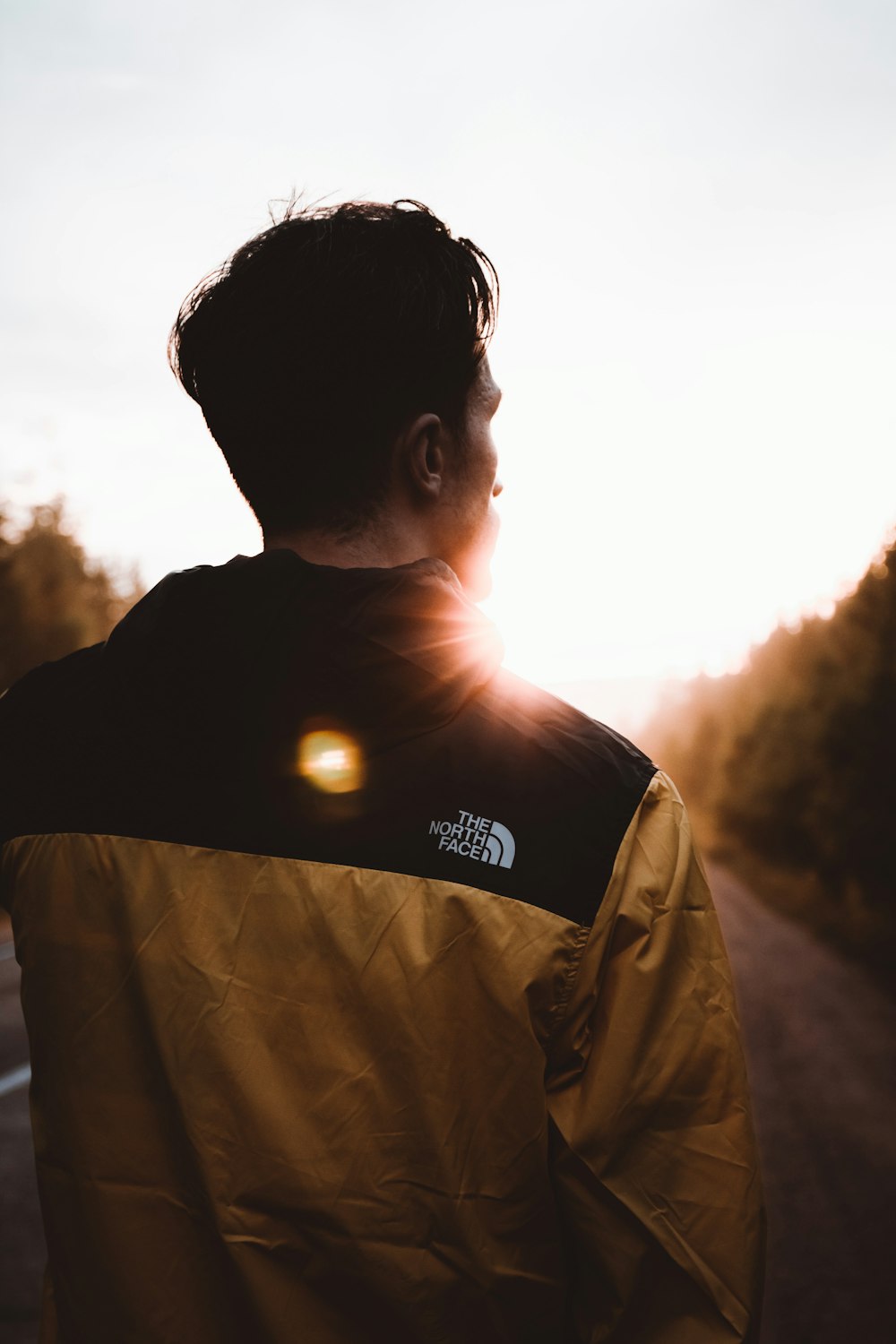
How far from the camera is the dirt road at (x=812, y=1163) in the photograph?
3.69 m

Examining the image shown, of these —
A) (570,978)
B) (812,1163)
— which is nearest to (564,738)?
(570,978)

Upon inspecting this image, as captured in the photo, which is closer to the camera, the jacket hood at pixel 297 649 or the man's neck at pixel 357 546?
the jacket hood at pixel 297 649

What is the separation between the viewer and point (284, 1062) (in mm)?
852

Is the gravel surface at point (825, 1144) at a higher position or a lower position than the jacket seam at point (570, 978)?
lower

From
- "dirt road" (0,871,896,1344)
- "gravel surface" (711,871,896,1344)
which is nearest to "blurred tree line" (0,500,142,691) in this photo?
"dirt road" (0,871,896,1344)

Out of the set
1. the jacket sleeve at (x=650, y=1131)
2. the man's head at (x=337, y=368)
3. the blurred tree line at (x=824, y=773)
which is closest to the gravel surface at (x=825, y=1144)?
the blurred tree line at (x=824, y=773)

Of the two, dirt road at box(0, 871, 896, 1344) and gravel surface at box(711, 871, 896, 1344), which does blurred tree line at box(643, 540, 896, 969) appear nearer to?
gravel surface at box(711, 871, 896, 1344)

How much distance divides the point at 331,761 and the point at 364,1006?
310 mm

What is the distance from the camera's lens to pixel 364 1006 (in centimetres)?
85

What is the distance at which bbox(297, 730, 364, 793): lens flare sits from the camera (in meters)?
0.85

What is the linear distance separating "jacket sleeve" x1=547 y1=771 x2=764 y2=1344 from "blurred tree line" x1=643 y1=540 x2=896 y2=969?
12035mm

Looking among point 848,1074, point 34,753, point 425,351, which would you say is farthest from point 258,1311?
point 848,1074

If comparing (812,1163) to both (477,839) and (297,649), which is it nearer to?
(477,839)

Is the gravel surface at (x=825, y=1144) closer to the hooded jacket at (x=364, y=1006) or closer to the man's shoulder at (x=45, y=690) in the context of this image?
the hooded jacket at (x=364, y=1006)
